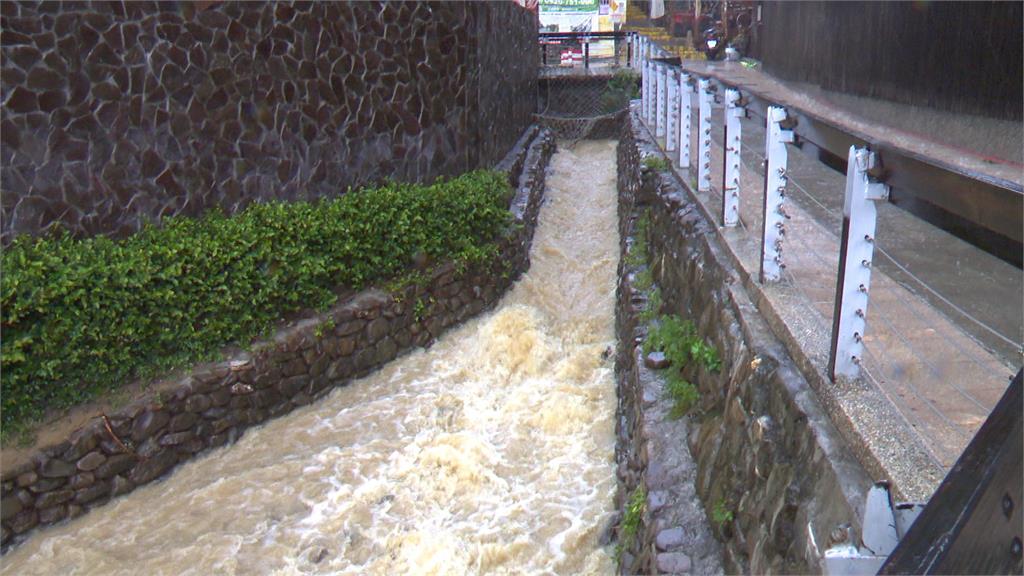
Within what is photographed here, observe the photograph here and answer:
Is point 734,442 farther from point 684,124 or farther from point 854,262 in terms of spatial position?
point 684,124

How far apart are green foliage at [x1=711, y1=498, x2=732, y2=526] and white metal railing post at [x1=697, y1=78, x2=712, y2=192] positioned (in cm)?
382

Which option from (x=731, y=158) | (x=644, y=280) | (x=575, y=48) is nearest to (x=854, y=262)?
(x=731, y=158)

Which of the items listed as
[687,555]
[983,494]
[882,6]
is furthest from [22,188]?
[882,6]

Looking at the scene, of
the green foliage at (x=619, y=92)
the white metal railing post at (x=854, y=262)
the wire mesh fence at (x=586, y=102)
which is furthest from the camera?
the green foliage at (x=619, y=92)

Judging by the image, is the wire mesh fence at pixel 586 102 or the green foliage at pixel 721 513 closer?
the green foliage at pixel 721 513

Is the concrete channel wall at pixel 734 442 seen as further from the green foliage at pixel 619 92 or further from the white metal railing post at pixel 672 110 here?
the green foliage at pixel 619 92

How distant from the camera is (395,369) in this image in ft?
27.3

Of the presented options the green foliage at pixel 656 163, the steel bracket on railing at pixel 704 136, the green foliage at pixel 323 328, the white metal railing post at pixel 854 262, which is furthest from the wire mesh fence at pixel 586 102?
the white metal railing post at pixel 854 262

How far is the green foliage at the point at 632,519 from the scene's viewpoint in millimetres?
4938

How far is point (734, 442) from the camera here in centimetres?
408

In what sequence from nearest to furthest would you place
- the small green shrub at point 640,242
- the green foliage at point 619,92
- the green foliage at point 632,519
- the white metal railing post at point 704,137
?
the green foliage at point 632,519 → the white metal railing post at point 704,137 → the small green shrub at point 640,242 → the green foliage at point 619,92

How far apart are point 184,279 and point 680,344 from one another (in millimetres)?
3729

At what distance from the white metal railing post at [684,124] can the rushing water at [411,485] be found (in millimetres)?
1925

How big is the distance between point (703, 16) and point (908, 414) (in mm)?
30964
